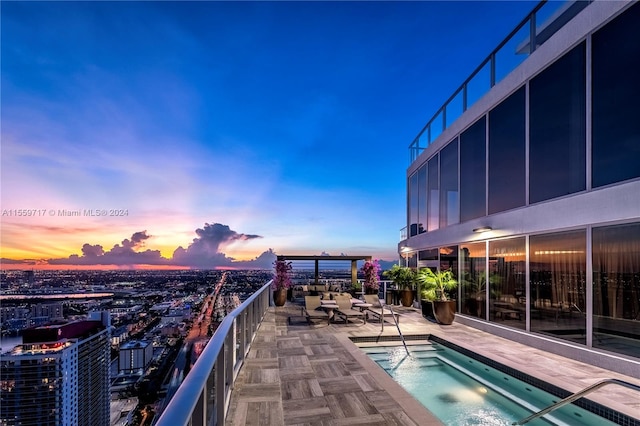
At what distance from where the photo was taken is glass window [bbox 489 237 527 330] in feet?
22.7

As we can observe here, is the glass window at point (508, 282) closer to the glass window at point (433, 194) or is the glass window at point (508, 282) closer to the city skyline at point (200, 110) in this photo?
the glass window at point (433, 194)

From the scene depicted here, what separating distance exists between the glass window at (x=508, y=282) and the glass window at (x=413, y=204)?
5405 mm

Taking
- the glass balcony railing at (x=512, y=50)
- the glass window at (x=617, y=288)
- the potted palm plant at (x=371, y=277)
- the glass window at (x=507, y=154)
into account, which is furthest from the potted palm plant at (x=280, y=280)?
the glass window at (x=617, y=288)

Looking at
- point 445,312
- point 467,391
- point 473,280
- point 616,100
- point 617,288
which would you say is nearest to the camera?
point 467,391

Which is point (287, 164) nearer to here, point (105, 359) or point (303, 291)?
point (303, 291)

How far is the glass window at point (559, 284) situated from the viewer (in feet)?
18.1

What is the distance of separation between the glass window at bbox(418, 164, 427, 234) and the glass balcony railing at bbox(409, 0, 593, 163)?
207 centimetres

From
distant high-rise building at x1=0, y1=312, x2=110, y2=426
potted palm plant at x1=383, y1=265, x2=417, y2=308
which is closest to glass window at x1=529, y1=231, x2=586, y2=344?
potted palm plant at x1=383, y1=265, x2=417, y2=308

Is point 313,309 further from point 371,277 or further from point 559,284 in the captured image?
point 559,284

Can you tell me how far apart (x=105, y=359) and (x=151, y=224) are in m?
15.3

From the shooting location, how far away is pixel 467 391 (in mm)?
4645

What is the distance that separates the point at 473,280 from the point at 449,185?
9.98ft

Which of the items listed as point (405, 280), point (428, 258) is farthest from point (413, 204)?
point (405, 280)

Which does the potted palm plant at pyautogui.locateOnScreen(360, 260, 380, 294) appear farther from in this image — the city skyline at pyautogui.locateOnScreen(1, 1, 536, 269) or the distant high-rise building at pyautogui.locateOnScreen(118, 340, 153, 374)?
the distant high-rise building at pyautogui.locateOnScreen(118, 340, 153, 374)
